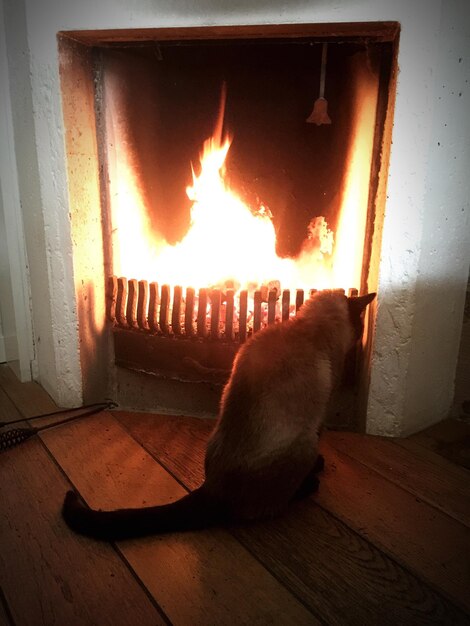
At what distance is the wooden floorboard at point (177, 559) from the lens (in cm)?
115

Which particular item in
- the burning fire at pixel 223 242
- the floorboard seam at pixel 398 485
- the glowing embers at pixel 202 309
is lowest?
the floorboard seam at pixel 398 485

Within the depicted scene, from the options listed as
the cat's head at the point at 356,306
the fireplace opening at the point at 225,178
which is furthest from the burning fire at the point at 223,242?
the cat's head at the point at 356,306

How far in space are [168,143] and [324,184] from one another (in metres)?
0.66

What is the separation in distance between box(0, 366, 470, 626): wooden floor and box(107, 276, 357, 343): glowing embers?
438mm

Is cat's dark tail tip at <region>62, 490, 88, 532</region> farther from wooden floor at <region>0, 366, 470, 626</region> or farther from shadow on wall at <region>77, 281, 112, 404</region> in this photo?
shadow on wall at <region>77, 281, 112, 404</region>

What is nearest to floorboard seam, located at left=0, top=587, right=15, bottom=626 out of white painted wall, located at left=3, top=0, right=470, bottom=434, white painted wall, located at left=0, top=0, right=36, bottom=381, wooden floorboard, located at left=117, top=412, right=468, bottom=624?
wooden floorboard, located at left=117, top=412, right=468, bottom=624

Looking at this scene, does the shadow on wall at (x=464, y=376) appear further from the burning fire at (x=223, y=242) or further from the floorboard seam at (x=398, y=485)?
the floorboard seam at (x=398, y=485)

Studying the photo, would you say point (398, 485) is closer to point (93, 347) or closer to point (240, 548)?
point (240, 548)

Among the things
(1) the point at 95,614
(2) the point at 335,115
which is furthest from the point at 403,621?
(2) the point at 335,115

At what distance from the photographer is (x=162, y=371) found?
2014 mm

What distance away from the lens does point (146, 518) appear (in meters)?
1.30

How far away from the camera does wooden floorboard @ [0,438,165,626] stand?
3.71ft

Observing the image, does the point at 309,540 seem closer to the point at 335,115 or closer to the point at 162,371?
the point at 162,371

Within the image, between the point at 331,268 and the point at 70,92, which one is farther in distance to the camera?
the point at 331,268
